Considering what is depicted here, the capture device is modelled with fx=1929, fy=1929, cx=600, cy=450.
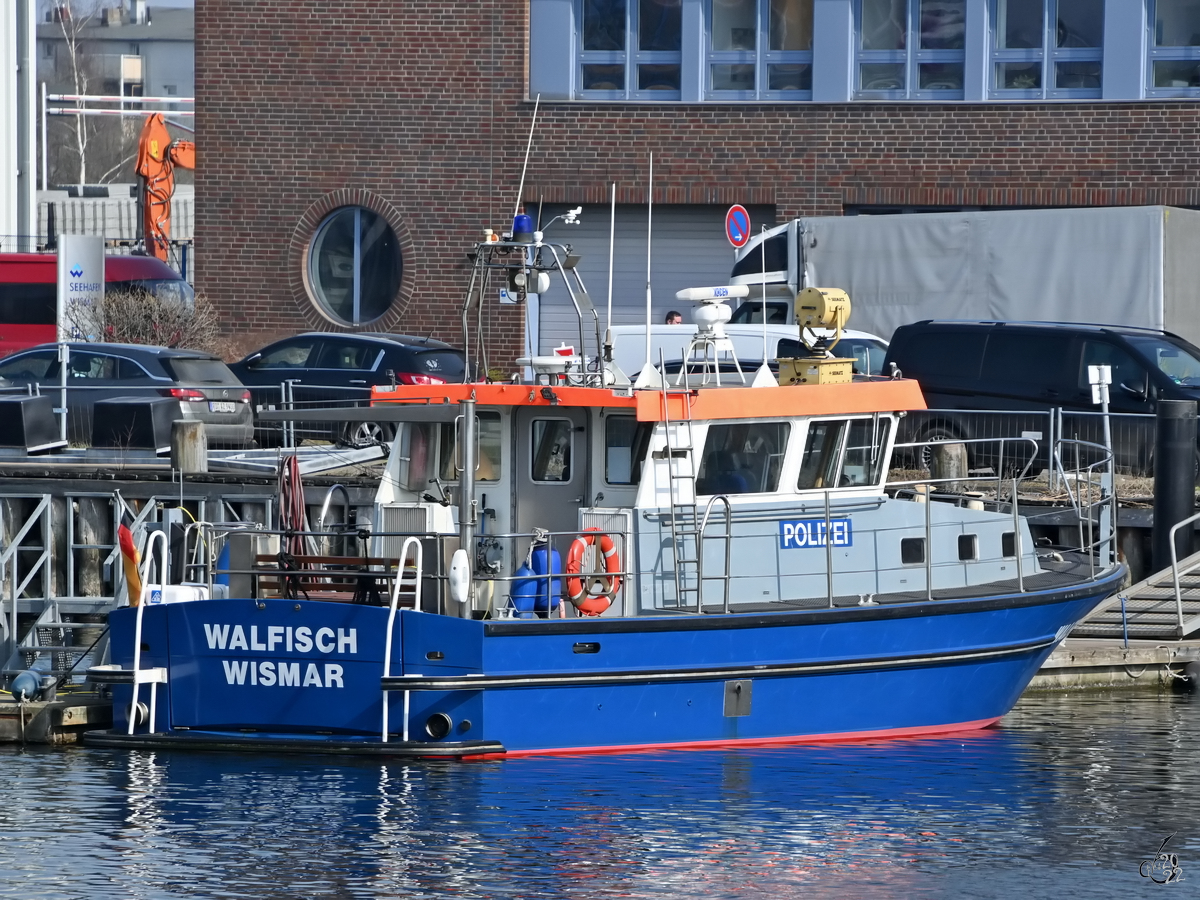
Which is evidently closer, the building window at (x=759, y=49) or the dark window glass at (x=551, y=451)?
the dark window glass at (x=551, y=451)

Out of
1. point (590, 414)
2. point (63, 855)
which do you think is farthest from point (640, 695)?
point (63, 855)

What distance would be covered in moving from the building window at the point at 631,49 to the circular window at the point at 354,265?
3.67 m

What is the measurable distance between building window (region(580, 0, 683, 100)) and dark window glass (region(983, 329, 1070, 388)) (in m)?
9.29

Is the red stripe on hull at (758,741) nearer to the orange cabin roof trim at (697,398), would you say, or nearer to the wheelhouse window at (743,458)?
the wheelhouse window at (743,458)

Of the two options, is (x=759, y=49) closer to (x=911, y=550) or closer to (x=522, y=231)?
(x=522, y=231)

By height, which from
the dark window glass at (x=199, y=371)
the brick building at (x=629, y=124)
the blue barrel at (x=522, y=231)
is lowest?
the dark window glass at (x=199, y=371)

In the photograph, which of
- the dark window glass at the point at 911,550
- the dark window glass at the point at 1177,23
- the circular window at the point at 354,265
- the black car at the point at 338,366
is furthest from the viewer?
the circular window at the point at 354,265

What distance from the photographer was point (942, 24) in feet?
86.5

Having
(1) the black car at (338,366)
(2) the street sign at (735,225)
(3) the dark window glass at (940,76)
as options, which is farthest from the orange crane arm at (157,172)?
(2) the street sign at (735,225)

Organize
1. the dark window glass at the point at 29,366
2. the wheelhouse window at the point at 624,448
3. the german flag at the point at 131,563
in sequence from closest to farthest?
the wheelhouse window at the point at 624,448
the german flag at the point at 131,563
the dark window glass at the point at 29,366

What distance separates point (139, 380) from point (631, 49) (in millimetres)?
9815

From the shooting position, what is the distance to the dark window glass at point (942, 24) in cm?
2628

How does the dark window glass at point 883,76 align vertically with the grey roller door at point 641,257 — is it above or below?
above

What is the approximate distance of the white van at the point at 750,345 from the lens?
19.5m
